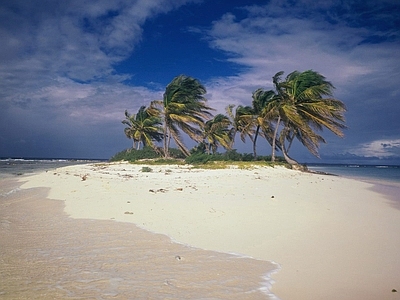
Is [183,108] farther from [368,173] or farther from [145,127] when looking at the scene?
[368,173]

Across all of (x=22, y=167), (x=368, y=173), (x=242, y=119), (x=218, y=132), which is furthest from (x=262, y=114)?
(x=22, y=167)

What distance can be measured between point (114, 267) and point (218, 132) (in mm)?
27176

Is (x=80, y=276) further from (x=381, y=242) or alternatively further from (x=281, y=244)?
(x=381, y=242)

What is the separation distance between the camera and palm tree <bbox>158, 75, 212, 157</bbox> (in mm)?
25750

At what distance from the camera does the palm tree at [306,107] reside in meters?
20.0

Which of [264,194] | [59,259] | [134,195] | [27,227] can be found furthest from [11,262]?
[264,194]

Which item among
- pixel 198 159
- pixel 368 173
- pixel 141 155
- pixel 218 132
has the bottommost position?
pixel 368 173

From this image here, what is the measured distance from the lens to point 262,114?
23.2 m

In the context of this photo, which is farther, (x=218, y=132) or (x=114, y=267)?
(x=218, y=132)

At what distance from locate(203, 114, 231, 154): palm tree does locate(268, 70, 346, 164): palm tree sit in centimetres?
689

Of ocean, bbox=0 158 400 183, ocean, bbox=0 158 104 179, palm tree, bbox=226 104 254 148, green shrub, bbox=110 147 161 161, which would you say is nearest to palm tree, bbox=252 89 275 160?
palm tree, bbox=226 104 254 148

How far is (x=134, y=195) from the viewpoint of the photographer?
746 cm

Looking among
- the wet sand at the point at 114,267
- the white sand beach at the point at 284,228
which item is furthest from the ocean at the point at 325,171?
the wet sand at the point at 114,267

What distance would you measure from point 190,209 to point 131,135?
3081 cm
